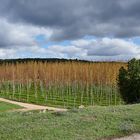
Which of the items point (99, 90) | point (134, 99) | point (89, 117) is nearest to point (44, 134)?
point (89, 117)

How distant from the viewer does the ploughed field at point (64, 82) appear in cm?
7150

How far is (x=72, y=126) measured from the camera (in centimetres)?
1209

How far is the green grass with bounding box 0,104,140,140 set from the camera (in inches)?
443

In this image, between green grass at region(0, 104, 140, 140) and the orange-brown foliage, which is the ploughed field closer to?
the orange-brown foliage

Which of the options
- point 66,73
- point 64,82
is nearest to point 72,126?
point 64,82

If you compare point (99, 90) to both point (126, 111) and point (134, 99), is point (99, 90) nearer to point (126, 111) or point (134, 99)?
point (134, 99)

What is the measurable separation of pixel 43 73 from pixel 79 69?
31.5 feet

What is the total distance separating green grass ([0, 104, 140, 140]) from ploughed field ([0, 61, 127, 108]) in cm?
5221

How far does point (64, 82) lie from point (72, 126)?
73.5 meters

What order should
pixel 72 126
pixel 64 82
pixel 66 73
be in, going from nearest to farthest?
1. pixel 72 126
2. pixel 64 82
3. pixel 66 73

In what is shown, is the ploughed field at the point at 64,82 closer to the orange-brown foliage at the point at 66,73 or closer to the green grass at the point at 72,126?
the orange-brown foliage at the point at 66,73

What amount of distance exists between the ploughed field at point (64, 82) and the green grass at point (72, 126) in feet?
171

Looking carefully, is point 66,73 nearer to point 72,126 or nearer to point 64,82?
point 64,82

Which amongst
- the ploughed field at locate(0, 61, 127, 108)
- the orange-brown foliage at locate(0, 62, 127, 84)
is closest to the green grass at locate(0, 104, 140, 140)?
the ploughed field at locate(0, 61, 127, 108)
